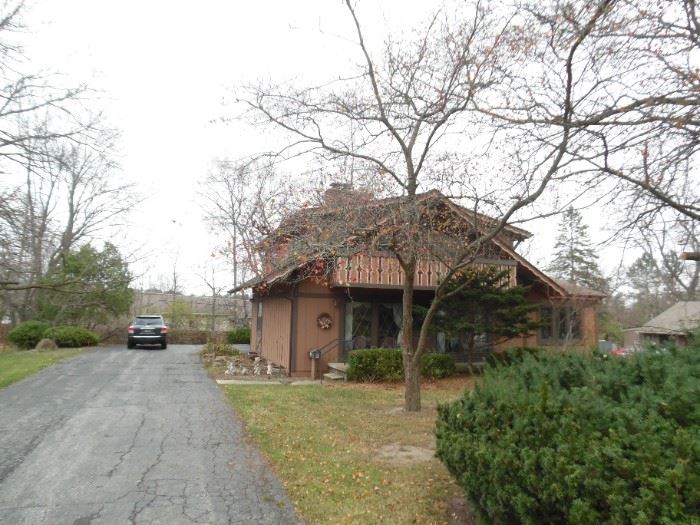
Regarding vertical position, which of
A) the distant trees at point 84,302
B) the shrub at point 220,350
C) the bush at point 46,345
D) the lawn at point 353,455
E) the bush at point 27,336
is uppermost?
the distant trees at point 84,302

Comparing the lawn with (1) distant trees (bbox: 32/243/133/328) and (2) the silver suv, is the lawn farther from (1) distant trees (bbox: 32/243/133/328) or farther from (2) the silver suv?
(1) distant trees (bbox: 32/243/133/328)

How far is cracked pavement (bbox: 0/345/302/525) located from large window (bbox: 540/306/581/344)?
13265 mm

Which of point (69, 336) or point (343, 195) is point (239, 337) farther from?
point (343, 195)

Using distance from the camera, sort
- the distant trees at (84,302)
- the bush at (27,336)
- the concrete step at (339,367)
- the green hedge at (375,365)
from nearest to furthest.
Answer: the green hedge at (375,365)
the concrete step at (339,367)
the bush at (27,336)
the distant trees at (84,302)

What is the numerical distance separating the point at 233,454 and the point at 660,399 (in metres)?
5.39

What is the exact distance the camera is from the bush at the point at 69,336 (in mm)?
25281

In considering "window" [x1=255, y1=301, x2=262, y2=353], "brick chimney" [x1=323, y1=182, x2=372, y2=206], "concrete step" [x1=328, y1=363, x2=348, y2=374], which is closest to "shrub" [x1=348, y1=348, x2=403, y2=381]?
"concrete step" [x1=328, y1=363, x2=348, y2=374]

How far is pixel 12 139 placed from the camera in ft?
32.0

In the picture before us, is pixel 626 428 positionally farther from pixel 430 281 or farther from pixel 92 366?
pixel 92 366

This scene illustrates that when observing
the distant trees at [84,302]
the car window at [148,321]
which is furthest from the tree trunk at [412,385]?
the distant trees at [84,302]

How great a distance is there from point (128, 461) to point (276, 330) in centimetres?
1194

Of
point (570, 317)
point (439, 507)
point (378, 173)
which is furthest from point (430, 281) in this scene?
point (439, 507)

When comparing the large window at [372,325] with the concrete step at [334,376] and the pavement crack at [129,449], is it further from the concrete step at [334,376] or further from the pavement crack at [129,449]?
the pavement crack at [129,449]

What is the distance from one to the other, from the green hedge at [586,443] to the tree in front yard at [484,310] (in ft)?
35.6
